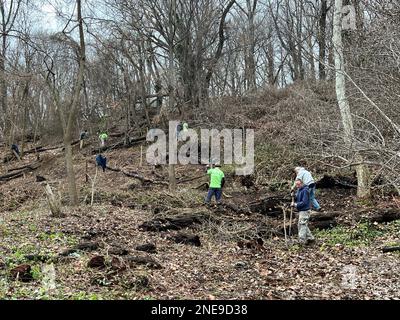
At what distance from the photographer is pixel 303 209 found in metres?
10.7

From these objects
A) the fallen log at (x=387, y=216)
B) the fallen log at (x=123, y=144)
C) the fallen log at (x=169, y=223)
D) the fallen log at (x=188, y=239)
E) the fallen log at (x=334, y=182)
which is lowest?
the fallen log at (x=188, y=239)

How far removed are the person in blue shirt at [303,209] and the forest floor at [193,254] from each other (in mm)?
249

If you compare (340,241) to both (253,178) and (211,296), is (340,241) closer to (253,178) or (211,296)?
(211,296)

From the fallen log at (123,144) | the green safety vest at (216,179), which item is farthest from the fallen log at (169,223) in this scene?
the fallen log at (123,144)

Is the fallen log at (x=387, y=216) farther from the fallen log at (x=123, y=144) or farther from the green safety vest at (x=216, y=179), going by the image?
the fallen log at (x=123, y=144)

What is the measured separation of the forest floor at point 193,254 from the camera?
717 centimetres

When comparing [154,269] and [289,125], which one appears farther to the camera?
[289,125]

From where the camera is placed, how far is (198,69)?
93.5ft

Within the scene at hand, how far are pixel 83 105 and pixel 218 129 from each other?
645 inches

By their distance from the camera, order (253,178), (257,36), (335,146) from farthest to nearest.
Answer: (257,36) < (253,178) < (335,146)

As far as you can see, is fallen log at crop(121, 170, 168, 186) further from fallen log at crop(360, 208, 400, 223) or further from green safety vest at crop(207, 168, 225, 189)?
fallen log at crop(360, 208, 400, 223)

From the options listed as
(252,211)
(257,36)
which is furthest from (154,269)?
(257,36)

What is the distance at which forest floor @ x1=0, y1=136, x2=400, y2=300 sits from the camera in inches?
282
